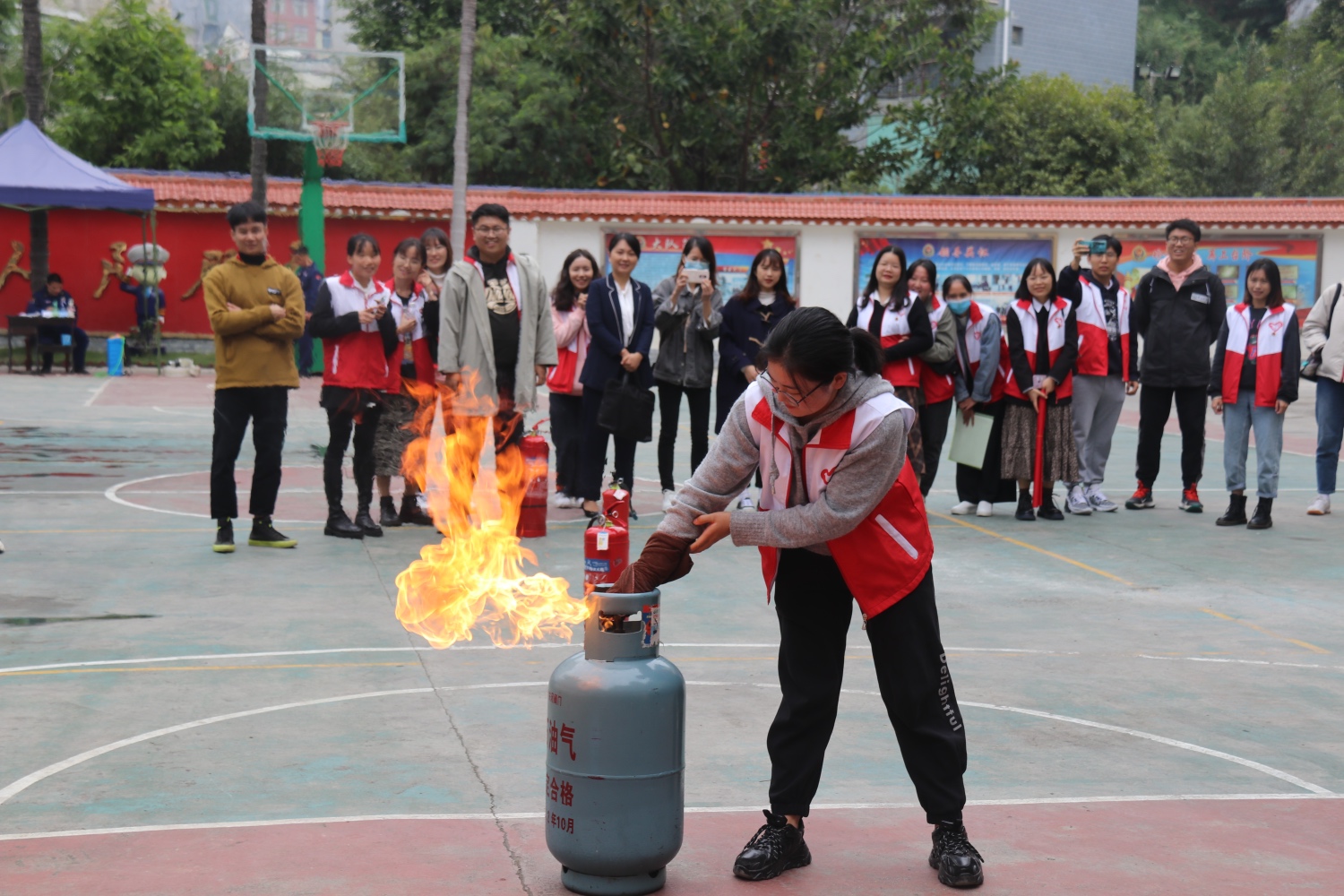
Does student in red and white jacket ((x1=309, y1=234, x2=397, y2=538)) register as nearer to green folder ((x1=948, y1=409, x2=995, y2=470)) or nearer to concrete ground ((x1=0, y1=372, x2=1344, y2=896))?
concrete ground ((x1=0, y1=372, x2=1344, y2=896))

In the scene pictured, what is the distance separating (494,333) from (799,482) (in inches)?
216

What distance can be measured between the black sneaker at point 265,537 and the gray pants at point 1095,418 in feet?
19.0

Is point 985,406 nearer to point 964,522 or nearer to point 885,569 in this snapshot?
point 964,522

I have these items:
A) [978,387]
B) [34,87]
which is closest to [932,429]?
[978,387]

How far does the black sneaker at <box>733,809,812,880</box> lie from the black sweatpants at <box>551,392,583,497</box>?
21.3ft

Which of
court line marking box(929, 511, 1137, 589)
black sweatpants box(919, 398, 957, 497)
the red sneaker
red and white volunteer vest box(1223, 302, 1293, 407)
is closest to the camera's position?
court line marking box(929, 511, 1137, 589)

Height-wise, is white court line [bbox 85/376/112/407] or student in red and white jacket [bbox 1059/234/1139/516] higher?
student in red and white jacket [bbox 1059/234/1139/516]

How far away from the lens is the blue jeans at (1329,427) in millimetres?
10281

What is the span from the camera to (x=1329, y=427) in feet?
34.1

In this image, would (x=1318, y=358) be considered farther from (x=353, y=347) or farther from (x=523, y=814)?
(x=523, y=814)

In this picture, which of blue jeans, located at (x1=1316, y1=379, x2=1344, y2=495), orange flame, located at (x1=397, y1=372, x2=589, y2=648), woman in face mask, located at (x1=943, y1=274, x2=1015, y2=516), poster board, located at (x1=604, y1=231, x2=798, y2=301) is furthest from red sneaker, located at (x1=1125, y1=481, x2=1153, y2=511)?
poster board, located at (x1=604, y1=231, x2=798, y2=301)

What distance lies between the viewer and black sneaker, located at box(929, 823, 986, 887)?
3.69m

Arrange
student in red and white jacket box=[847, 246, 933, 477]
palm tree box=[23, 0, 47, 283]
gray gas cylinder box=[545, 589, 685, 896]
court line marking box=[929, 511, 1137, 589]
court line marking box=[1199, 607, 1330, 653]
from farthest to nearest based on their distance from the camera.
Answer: palm tree box=[23, 0, 47, 283] < student in red and white jacket box=[847, 246, 933, 477] < court line marking box=[929, 511, 1137, 589] < court line marking box=[1199, 607, 1330, 653] < gray gas cylinder box=[545, 589, 685, 896]

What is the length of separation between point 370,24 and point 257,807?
39.6 m
